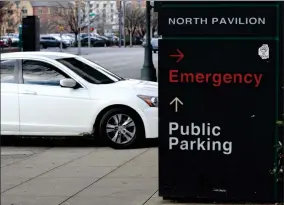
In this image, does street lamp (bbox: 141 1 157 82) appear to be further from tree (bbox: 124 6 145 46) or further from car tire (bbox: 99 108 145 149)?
car tire (bbox: 99 108 145 149)

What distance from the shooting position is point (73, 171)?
25.0ft

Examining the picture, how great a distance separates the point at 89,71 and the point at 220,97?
5135 mm

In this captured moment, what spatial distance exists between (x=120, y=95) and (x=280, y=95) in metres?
4.63

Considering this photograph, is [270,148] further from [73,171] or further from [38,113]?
[38,113]

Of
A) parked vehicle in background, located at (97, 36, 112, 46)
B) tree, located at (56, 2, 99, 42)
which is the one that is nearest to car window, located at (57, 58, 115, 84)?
tree, located at (56, 2, 99, 42)

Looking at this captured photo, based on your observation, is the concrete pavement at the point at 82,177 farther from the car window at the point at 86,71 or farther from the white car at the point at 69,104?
the car window at the point at 86,71

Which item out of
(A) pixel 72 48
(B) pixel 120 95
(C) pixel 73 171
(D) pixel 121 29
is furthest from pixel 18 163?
(D) pixel 121 29

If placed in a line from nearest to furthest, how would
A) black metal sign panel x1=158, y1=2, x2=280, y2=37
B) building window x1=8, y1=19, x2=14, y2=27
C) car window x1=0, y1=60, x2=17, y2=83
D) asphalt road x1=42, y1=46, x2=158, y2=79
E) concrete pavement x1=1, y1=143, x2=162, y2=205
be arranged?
black metal sign panel x1=158, y1=2, x2=280, y2=37 < concrete pavement x1=1, y1=143, x2=162, y2=205 < car window x1=0, y1=60, x2=17, y2=83 < asphalt road x1=42, y1=46, x2=158, y2=79 < building window x1=8, y1=19, x2=14, y2=27

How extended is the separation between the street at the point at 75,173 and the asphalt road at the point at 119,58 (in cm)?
529

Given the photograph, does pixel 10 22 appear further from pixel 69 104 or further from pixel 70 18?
pixel 69 104

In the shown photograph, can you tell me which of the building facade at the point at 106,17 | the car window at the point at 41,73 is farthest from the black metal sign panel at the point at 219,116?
the building facade at the point at 106,17

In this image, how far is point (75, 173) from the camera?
24.5 feet

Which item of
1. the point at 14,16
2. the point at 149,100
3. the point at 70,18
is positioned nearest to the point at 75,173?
the point at 149,100

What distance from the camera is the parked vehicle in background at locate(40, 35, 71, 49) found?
1702 centimetres
